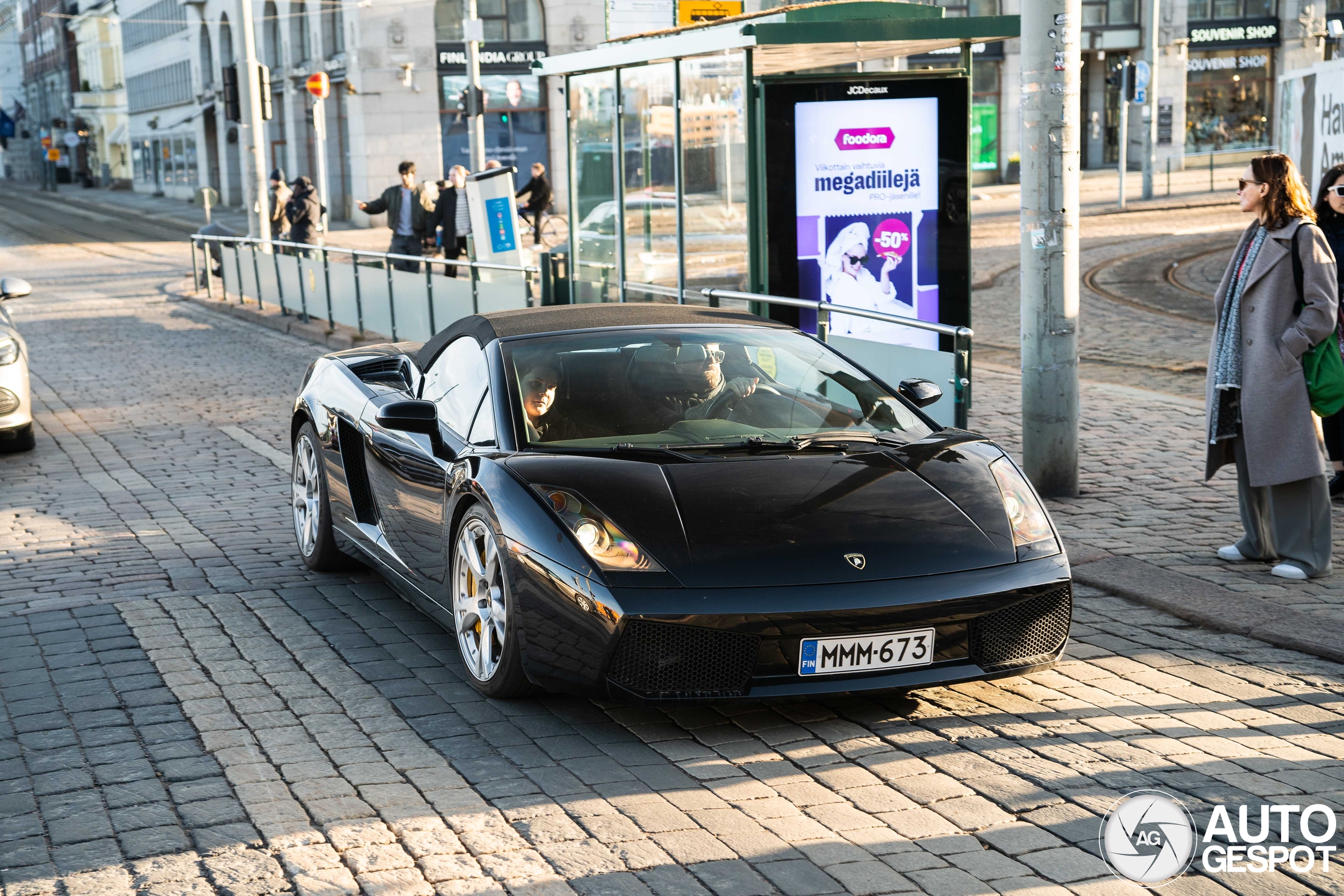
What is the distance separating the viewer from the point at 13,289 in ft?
35.5

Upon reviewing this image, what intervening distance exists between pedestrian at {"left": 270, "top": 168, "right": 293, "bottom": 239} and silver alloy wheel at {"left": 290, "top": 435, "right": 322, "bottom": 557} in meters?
19.1

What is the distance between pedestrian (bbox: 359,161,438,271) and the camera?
815 inches

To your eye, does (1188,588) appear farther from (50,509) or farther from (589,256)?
(589,256)

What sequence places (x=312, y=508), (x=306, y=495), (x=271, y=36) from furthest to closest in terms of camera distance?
(x=271, y=36)
(x=306, y=495)
(x=312, y=508)

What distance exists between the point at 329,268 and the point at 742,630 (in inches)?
595

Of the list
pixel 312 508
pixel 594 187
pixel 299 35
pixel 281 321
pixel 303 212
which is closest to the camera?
pixel 312 508

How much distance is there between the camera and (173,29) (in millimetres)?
71375

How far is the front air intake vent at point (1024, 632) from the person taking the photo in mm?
4770

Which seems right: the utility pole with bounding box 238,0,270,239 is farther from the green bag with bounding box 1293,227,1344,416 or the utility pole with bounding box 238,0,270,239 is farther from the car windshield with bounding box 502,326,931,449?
the green bag with bounding box 1293,227,1344,416

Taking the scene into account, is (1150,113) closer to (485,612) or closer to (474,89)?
(474,89)

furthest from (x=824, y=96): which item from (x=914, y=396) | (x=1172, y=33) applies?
(x=1172, y=33)

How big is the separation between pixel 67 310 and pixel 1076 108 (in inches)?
744

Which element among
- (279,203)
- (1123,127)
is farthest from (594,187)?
(1123,127)

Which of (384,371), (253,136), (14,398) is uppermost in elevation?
(253,136)
